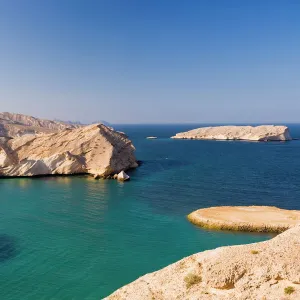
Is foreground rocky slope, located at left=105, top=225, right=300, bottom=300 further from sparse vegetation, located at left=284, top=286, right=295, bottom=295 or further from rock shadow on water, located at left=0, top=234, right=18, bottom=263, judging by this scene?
rock shadow on water, located at left=0, top=234, right=18, bottom=263

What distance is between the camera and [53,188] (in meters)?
66.9

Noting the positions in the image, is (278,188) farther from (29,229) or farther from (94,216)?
(29,229)

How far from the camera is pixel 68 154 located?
81.2m

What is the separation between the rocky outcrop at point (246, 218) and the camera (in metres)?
41.2

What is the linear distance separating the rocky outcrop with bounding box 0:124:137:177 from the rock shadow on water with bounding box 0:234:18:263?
39068mm

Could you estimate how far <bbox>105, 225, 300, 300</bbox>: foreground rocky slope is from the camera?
1659 cm

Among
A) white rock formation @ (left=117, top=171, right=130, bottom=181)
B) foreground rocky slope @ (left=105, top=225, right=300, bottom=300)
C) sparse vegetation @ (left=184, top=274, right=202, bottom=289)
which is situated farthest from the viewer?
white rock formation @ (left=117, top=171, right=130, bottom=181)

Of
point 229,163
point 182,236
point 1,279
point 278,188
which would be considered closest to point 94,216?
point 182,236

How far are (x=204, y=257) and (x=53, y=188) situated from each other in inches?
2083

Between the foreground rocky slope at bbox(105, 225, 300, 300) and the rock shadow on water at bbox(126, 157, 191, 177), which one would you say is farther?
the rock shadow on water at bbox(126, 157, 191, 177)

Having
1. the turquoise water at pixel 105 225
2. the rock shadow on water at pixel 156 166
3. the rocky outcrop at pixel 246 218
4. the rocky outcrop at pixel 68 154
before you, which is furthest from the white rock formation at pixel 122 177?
the rocky outcrop at pixel 246 218

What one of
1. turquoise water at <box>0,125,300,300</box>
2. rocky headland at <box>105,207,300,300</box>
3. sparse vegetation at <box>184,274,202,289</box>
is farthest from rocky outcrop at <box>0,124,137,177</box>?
sparse vegetation at <box>184,274,202,289</box>

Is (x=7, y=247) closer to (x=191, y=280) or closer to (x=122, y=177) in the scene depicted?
(x=191, y=280)

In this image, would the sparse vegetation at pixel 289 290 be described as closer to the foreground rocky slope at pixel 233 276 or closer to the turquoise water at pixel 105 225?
the foreground rocky slope at pixel 233 276
